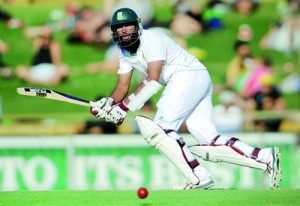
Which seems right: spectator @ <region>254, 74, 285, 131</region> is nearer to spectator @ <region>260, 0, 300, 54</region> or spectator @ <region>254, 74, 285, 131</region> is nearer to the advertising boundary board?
spectator @ <region>260, 0, 300, 54</region>

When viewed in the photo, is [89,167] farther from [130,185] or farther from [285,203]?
[285,203]

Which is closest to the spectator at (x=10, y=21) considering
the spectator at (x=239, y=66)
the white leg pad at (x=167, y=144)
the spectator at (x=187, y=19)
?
the spectator at (x=187, y=19)

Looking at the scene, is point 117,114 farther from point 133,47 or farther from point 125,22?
point 125,22

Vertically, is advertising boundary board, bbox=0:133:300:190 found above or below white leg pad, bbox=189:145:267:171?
below

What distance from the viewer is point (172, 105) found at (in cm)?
744

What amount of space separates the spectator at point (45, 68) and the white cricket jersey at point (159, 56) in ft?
19.4

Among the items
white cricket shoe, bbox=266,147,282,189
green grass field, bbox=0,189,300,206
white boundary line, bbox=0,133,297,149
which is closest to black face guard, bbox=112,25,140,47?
green grass field, bbox=0,189,300,206

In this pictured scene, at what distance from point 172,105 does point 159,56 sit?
470 mm

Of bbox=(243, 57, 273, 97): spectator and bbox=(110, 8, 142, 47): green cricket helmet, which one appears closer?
bbox=(110, 8, 142, 47): green cricket helmet

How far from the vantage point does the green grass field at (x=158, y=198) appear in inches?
254

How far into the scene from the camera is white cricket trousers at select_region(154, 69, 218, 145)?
7.45 meters

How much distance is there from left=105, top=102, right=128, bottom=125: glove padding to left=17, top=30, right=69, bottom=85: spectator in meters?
6.30

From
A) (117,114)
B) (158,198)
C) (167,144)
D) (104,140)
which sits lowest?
(104,140)

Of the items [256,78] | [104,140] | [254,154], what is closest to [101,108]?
[254,154]
